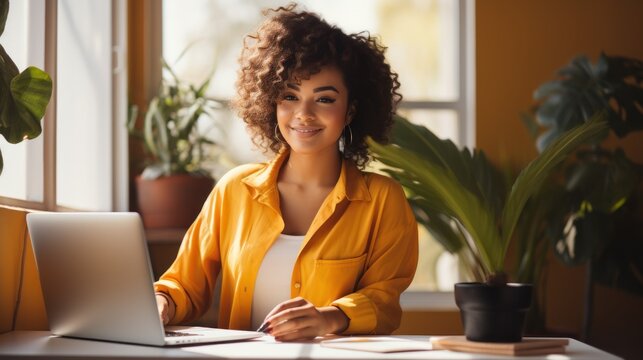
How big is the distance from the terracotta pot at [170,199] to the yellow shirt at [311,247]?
1.64 m

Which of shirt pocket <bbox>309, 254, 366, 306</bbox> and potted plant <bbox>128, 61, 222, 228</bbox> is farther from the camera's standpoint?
potted plant <bbox>128, 61, 222, 228</bbox>

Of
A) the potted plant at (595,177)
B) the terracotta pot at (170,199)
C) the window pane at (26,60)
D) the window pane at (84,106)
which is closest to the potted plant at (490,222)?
the window pane at (26,60)

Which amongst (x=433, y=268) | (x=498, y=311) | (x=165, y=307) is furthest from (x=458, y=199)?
(x=433, y=268)

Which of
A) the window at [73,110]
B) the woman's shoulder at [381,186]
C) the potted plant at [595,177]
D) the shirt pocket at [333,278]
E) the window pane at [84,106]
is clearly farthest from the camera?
the potted plant at [595,177]

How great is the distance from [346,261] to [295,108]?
425 millimetres

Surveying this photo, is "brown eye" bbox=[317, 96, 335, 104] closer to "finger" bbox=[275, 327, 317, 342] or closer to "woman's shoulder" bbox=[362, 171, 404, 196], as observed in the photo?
"woman's shoulder" bbox=[362, 171, 404, 196]

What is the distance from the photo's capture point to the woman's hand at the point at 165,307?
214 centimetres

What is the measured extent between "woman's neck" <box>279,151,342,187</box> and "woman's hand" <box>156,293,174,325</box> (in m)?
0.49

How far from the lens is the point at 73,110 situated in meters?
3.42

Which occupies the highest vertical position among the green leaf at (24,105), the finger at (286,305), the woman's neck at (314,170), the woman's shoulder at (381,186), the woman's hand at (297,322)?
the green leaf at (24,105)

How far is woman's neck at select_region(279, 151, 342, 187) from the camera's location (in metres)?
2.50

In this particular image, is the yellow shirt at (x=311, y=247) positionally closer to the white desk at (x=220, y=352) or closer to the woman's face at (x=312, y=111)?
the woman's face at (x=312, y=111)

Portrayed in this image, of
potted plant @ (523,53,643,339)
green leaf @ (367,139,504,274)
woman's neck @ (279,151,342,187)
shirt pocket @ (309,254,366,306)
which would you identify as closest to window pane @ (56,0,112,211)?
woman's neck @ (279,151,342,187)

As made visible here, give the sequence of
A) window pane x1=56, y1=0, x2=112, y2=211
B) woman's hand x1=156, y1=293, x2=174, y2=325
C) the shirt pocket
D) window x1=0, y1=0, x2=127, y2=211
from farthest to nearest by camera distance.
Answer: window pane x1=56, y1=0, x2=112, y2=211, window x1=0, y1=0, x2=127, y2=211, the shirt pocket, woman's hand x1=156, y1=293, x2=174, y2=325
